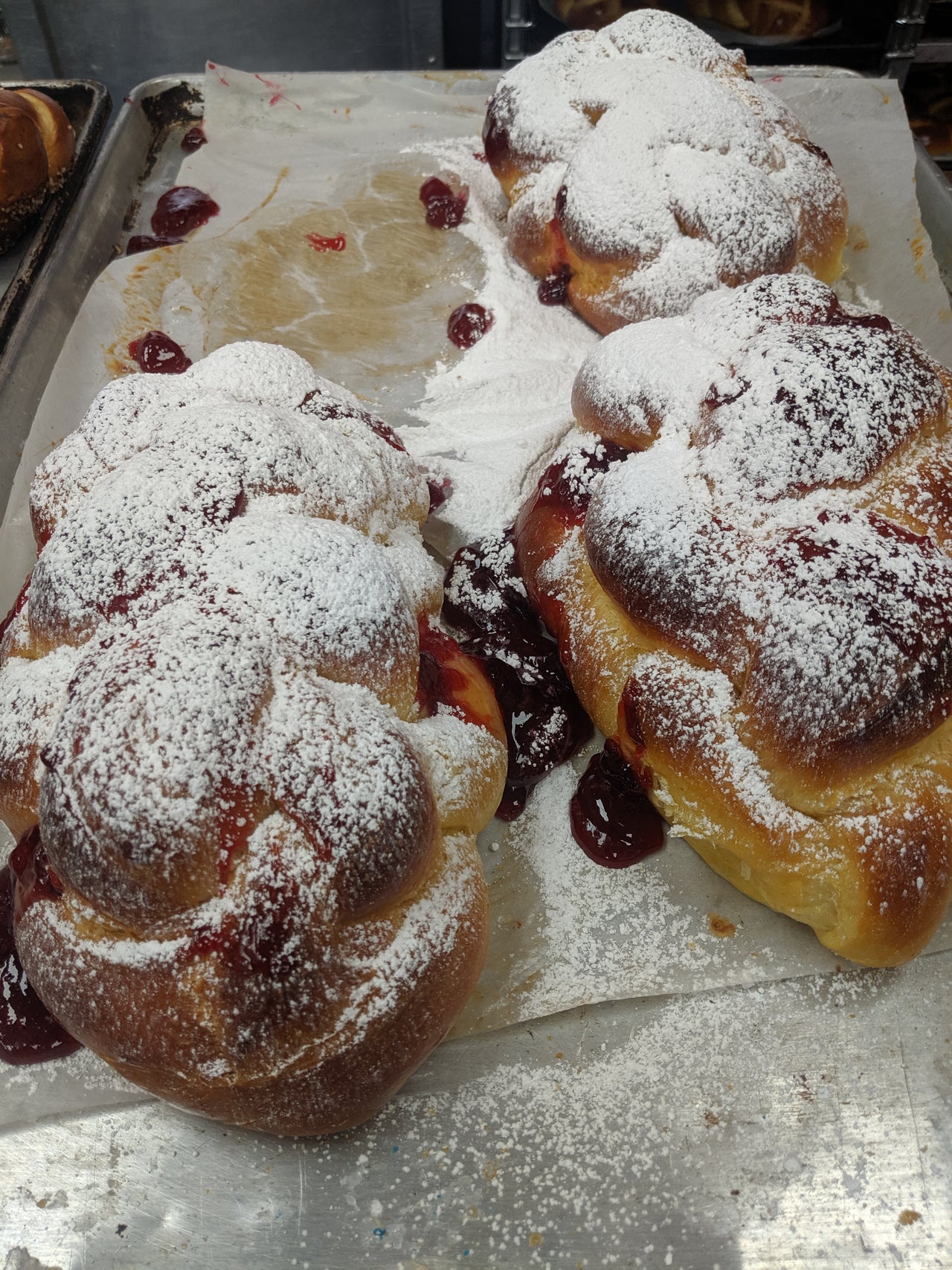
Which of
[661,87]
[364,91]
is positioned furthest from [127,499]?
[364,91]

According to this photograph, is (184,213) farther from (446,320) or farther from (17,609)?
(17,609)

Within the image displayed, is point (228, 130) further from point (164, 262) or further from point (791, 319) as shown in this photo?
point (791, 319)

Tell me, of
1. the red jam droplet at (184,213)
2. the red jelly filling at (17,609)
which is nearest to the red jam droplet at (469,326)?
the red jam droplet at (184,213)

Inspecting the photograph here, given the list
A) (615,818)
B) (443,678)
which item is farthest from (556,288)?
(615,818)

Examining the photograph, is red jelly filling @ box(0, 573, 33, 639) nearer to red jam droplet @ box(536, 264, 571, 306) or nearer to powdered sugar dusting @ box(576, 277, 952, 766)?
powdered sugar dusting @ box(576, 277, 952, 766)

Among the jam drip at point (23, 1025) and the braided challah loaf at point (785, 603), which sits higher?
the braided challah loaf at point (785, 603)

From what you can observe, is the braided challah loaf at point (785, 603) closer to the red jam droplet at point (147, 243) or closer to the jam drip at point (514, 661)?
the jam drip at point (514, 661)

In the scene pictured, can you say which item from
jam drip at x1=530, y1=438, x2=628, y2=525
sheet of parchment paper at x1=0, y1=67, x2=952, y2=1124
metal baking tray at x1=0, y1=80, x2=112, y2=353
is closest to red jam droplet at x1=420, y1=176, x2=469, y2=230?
sheet of parchment paper at x1=0, y1=67, x2=952, y2=1124
